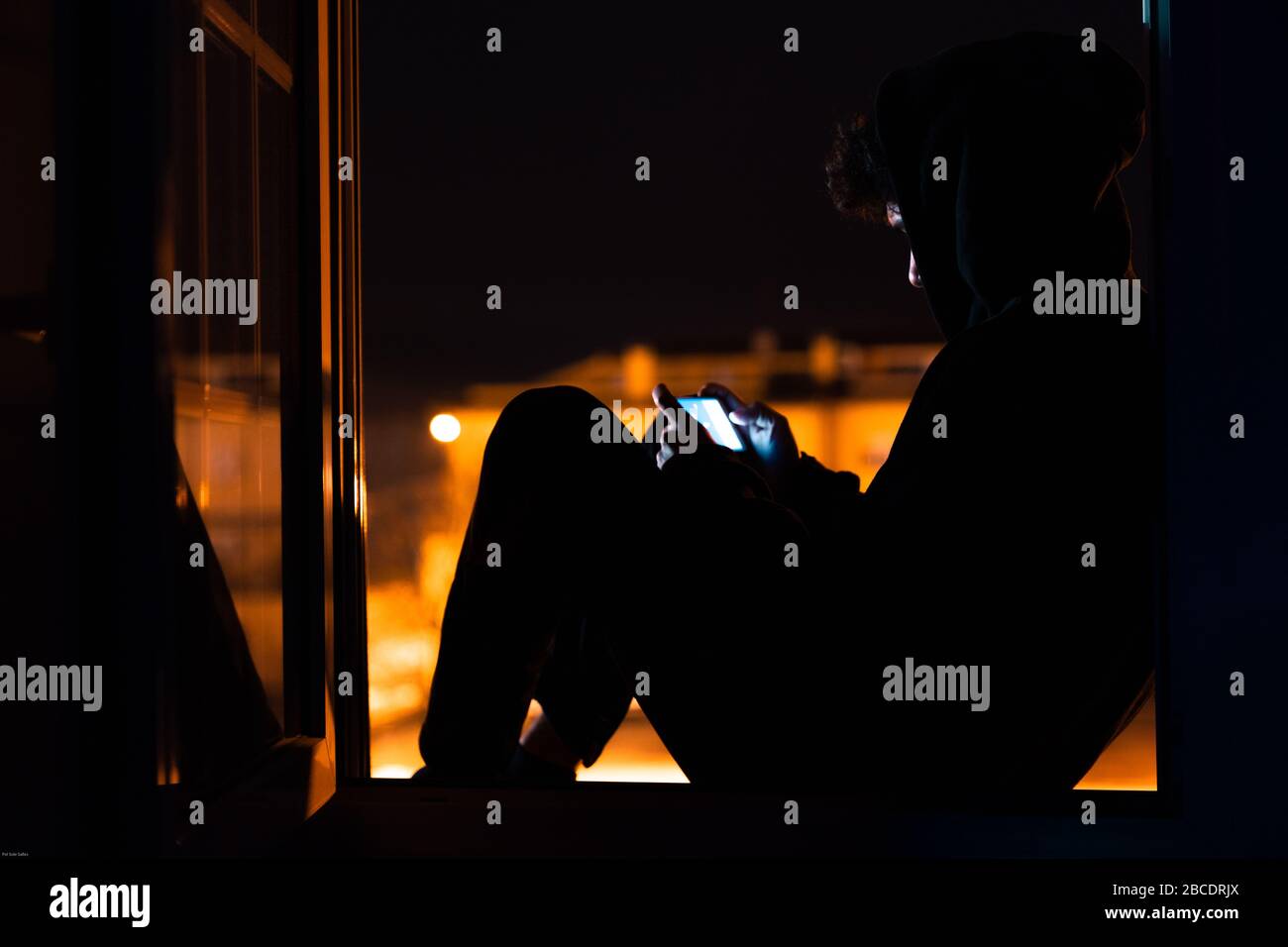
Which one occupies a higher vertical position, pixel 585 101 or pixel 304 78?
pixel 585 101

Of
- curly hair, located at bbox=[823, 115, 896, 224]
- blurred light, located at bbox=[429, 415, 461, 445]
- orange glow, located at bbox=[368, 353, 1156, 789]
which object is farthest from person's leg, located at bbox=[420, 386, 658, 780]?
blurred light, located at bbox=[429, 415, 461, 445]

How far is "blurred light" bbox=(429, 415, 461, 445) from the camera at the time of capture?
189 centimetres

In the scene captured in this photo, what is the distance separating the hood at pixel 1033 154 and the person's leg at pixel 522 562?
1.31 ft

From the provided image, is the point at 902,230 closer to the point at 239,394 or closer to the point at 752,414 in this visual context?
the point at 752,414

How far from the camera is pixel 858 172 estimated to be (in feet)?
4.43

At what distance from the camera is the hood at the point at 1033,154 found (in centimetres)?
92

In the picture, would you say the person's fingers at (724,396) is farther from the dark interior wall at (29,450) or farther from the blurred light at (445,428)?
the blurred light at (445,428)

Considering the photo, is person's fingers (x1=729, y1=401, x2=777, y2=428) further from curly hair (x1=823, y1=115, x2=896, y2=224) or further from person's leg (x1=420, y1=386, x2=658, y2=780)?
curly hair (x1=823, y1=115, x2=896, y2=224)

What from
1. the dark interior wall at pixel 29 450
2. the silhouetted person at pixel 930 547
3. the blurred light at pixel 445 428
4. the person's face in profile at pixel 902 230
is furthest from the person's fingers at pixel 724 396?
the blurred light at pixel 445 428

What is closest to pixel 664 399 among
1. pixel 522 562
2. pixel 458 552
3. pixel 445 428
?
pixel 522 562
